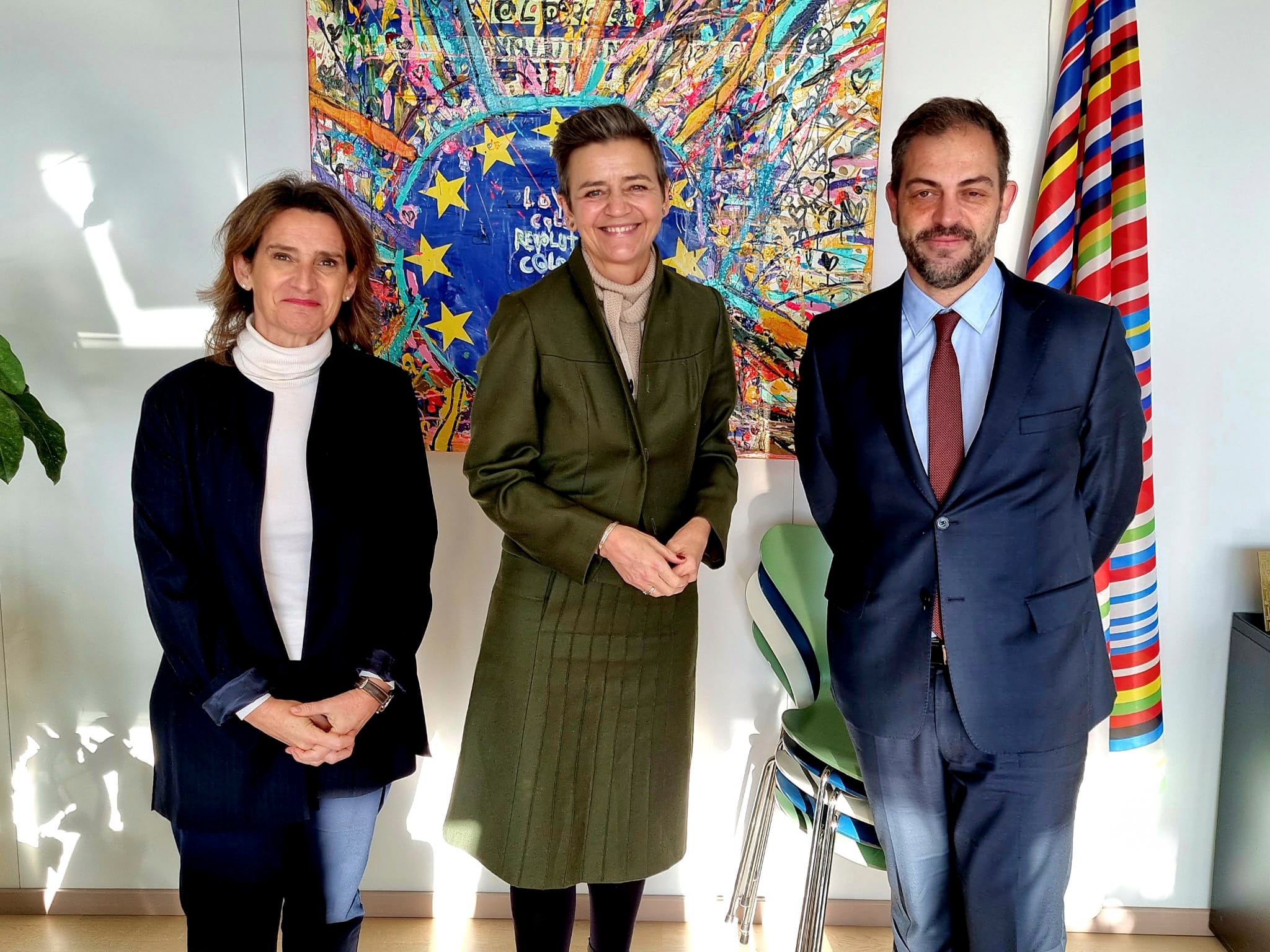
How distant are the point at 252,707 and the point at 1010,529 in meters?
1.31

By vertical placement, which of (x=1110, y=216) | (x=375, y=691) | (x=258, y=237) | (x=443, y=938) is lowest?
(x=443, y=938)

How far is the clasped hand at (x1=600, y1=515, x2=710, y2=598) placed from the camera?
1777 mm

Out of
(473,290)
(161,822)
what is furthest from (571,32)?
(161,822)

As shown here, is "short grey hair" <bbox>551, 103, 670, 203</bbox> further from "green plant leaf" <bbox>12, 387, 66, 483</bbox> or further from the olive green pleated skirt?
"green plant leaf" <bbox>12, 387, 66, 483</bbox>

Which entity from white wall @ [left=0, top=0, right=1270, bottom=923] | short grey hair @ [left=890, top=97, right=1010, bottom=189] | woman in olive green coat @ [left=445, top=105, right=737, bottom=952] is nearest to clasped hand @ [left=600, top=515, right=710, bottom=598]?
woman in olive green coat @ [left=445, top=105, right=737, bottom=952]

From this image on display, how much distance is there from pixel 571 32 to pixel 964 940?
7.20ft

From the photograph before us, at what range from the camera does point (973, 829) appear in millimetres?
1762

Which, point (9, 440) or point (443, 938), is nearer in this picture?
point (9, 440)

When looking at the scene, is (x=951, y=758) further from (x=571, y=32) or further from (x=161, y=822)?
(x=161, y=822)

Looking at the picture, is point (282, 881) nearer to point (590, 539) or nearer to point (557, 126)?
point (590, 539)

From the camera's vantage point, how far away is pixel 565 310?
6.16ft

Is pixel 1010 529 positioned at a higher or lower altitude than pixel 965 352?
lower

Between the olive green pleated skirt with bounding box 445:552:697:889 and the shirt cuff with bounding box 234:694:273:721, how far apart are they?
426mm

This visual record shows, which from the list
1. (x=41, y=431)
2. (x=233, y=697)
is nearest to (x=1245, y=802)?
(x=233, y=697)
